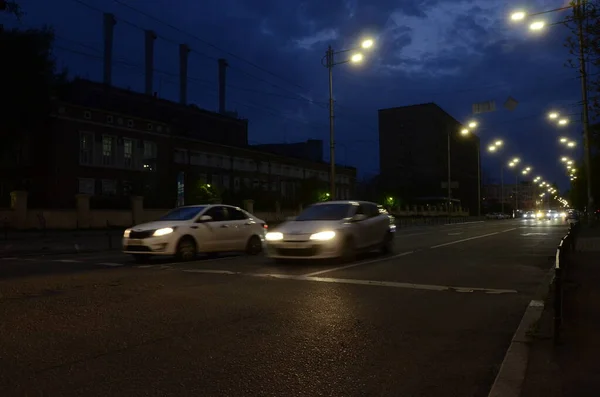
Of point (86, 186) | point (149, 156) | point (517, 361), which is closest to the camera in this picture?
point (517, 361)

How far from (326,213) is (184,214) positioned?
373 cm

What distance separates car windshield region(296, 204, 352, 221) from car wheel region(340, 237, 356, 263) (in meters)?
0.71

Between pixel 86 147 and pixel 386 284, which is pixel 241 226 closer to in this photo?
pixel 386 284

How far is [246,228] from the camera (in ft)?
52.1

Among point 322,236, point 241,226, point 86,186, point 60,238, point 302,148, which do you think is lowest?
point 60,238

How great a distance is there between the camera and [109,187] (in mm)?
48812

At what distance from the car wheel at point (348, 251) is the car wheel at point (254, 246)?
320 centimetres

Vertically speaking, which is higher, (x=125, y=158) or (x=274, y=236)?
(x=125, y=158)

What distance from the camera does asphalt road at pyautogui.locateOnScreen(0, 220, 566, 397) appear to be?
4.56m

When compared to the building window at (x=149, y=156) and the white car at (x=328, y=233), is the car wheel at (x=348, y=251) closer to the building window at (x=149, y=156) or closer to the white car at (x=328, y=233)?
the white car at (x=328, y=233)

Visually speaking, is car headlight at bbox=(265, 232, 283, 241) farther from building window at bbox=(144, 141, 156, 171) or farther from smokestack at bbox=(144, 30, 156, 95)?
smokestack at bbox=(144, 30, 156, 95)

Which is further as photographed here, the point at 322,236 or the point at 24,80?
the point at 24,80

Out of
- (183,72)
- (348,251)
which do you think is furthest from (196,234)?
(183,72)

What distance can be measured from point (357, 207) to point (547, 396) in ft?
34.5
